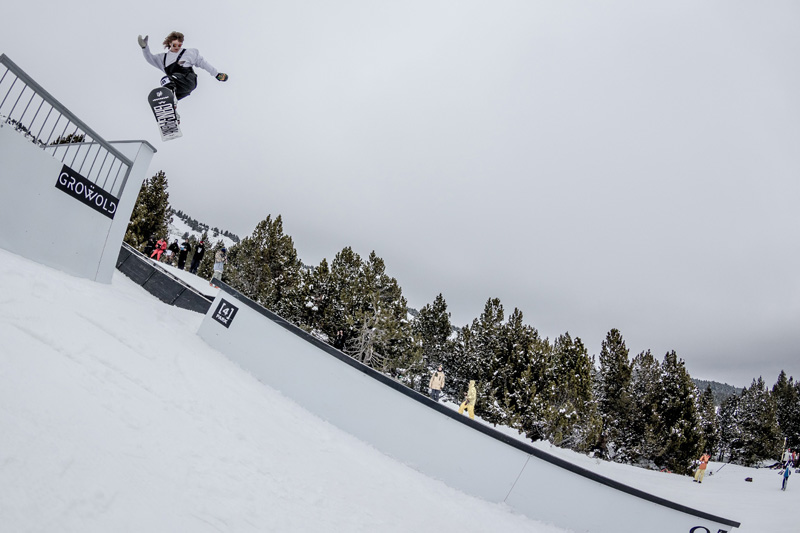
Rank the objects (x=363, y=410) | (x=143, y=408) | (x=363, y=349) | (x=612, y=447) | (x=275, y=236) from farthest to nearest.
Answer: (x=612, y=447) → (x=275, y=236) → (x=363, y=349) → (x=363, y=410) → (x=143, y=408)

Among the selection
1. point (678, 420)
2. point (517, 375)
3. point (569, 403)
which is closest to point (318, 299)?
point (517, 375)

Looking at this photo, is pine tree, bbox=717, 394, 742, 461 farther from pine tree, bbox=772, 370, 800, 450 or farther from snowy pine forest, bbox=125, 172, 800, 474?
snowy pine forest, bbox=125, 172, 800, 474

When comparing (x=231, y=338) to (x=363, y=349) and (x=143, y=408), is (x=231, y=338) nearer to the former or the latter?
(x=143, y=408)

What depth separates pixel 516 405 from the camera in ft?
90.4

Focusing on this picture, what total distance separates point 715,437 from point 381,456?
6723cm

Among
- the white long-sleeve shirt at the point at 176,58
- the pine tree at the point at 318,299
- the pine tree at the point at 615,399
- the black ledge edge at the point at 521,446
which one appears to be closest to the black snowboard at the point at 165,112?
the white long-sleeve shirt at the point at 176,58

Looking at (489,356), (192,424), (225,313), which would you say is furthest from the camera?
(489,356)

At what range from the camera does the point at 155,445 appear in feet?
11.2

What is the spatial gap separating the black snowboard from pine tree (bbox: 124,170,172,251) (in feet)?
76.7

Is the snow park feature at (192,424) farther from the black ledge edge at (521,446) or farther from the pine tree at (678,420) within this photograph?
the pine tree at (678,420)

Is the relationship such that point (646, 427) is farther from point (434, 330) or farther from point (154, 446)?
point (154, 446)

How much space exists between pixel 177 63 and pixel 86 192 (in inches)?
125

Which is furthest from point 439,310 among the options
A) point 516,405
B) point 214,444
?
point 214,444

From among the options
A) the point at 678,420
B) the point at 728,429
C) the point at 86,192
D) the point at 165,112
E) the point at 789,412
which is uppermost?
the point at 789,412
